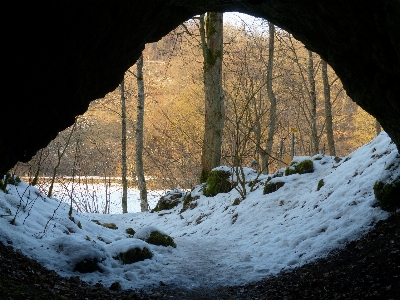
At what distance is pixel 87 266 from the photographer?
515 cm

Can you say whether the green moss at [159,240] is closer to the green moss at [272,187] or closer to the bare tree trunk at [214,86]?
the green moss at [272,187]

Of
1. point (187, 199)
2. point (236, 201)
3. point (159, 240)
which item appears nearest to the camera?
point (159, 240)

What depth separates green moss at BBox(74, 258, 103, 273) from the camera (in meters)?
5.08

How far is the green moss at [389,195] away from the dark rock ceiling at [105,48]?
0.99 m

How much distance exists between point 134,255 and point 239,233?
3.23m

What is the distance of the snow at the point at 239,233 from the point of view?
5.25m

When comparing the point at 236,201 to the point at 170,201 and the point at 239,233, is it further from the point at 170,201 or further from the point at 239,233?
the point at 170,201

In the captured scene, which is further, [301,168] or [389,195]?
[301,168]

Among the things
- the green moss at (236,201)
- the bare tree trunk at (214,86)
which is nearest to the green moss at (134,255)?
the green moss at (236,201)

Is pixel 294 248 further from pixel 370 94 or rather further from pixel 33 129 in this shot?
pixel 33 129

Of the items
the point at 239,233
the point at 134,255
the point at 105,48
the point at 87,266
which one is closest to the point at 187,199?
the point at 239,233

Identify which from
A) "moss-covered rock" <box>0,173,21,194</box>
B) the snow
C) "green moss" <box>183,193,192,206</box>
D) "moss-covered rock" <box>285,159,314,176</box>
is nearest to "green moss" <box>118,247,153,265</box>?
the snow

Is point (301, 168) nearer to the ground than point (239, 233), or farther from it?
farther from it

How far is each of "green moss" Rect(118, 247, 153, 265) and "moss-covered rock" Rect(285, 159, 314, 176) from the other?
534 cm
